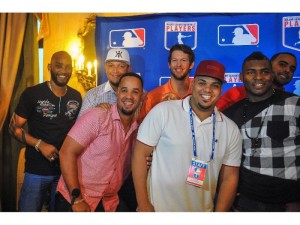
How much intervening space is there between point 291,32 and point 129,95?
123 centimetres

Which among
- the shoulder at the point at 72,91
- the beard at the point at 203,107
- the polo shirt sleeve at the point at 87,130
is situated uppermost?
the shoulder at the point at 72,91

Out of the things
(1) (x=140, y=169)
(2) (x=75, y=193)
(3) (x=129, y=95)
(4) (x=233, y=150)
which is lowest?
(2) (x=75, y=193)

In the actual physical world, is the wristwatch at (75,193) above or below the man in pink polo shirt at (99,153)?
below

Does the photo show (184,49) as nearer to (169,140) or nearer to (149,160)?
(169,140)

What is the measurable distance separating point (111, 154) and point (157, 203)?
1.43 ft

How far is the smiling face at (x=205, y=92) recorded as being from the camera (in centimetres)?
207

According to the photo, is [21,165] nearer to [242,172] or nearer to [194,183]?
[194,183]

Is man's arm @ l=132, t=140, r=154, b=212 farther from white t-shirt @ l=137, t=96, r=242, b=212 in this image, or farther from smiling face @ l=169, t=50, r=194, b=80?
smiling face @ l=169, t=50, r=194, b=80

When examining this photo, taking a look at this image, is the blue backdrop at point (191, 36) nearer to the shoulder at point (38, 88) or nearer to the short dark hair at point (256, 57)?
the short dark hair at point (256, 57)

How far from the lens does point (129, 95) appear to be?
2.18 m

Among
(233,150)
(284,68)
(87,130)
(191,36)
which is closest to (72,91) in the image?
(87,130)

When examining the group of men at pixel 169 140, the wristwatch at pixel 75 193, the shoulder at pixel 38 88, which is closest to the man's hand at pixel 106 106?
the group of men at pixel 169 140

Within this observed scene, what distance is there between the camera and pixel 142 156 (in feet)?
6.75

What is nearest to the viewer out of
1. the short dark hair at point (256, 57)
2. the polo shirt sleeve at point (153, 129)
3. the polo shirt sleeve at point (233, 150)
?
the polo shirt sleeve at point (153, 129)
